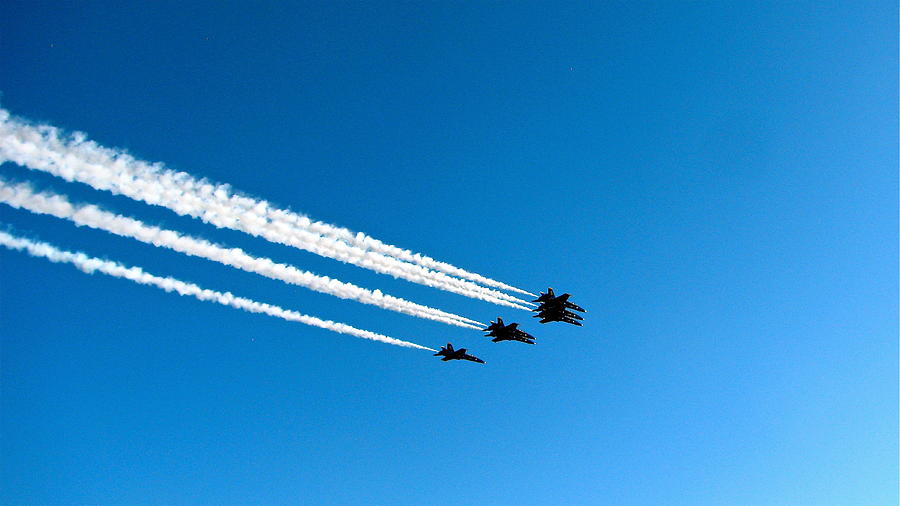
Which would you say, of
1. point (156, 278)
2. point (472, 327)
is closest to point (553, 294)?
point (472, 327)

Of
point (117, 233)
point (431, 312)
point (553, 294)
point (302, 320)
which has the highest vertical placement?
point (553, 294)

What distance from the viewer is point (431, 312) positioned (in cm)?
3853

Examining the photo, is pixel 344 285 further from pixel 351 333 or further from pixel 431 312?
pixel 431 312

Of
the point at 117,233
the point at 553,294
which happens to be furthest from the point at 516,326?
the point at 117,233

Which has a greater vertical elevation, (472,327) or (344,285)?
(472,327)

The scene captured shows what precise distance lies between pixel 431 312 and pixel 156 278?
617 inches

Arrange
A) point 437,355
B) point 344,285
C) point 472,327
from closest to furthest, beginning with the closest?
point 344,285 → point 472,327 → point 437,355

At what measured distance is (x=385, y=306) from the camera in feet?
117

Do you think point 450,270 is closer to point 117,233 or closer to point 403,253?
point 403,253

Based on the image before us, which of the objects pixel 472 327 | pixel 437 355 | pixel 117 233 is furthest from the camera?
pixel 437 355

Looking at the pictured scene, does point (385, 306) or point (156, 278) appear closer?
point (156, 278)

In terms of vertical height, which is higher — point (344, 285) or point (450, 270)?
point (450, 270)

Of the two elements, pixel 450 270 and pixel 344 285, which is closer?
pixel 344 285

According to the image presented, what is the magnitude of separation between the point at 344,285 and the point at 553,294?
1590 cm
